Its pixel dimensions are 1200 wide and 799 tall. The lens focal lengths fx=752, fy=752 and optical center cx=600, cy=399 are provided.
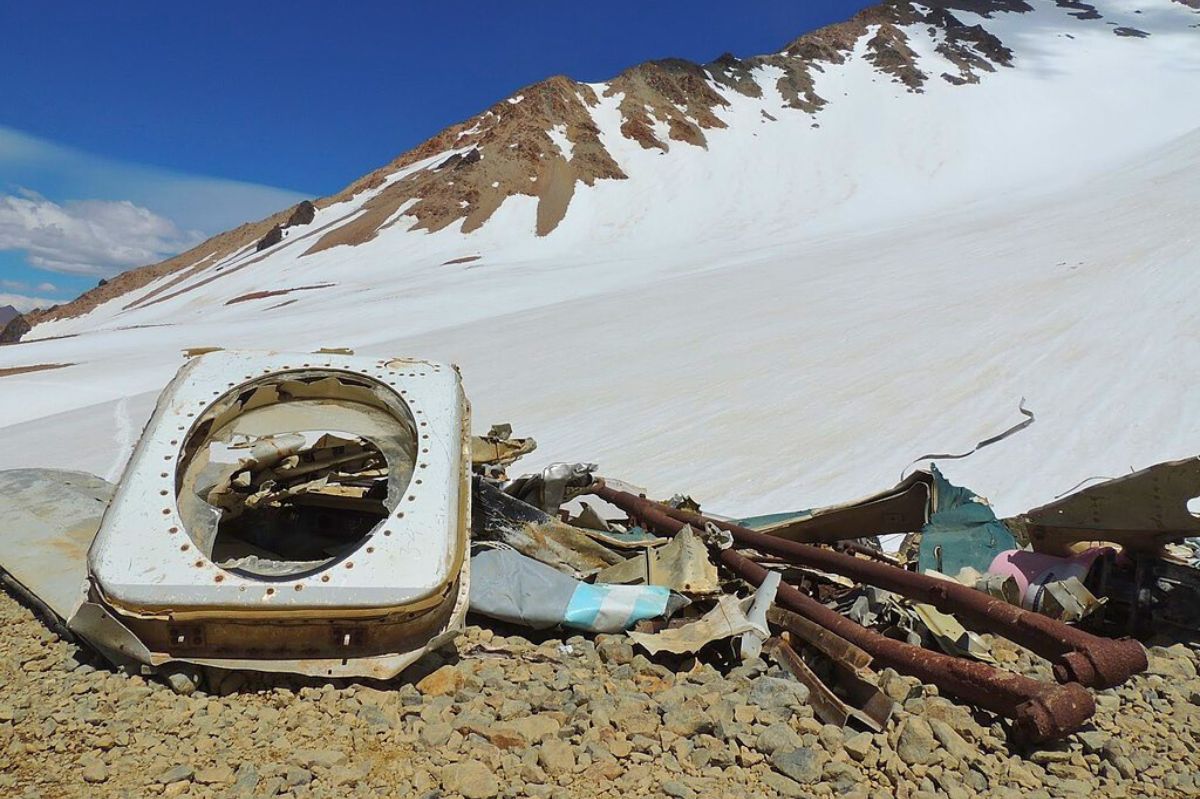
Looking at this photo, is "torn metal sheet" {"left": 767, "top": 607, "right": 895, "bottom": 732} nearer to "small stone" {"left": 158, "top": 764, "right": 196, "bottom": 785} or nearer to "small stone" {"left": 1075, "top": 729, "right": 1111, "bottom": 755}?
"small stone" {"left": 1075, "top": 729, "right": 1111, "bottom": 755}

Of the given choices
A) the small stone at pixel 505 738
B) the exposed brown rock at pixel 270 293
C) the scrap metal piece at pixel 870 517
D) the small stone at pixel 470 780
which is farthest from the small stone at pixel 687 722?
the exposed brown rock at pixel 270 293

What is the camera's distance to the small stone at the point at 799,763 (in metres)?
2.20

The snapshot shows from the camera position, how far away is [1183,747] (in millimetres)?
2475

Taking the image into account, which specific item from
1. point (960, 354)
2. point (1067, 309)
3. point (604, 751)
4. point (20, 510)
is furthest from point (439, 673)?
point (1067, 309)

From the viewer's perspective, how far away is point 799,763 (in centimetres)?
224

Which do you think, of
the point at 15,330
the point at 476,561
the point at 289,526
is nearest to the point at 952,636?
the point at 476,561

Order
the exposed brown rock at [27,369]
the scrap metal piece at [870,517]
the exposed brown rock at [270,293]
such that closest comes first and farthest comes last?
the scrap metal piece at [870,517], the exposed brown rock at [27,369], the exposed brown rock at [270,293]

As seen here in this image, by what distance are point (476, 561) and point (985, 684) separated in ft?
A: 6.81

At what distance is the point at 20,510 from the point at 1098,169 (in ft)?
129

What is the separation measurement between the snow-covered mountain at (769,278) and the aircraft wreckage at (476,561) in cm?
299

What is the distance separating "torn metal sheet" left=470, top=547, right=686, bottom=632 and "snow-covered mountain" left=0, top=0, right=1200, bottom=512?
153 inches

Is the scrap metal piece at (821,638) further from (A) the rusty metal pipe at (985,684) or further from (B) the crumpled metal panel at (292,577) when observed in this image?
(B) the crumpled metal panel at (292,577)

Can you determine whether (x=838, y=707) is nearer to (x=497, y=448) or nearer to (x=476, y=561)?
(x=476, y=561)

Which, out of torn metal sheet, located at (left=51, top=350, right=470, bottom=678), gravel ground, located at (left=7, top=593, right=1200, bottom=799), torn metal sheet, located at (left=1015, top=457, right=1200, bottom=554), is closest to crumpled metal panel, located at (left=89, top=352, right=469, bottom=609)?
torn metal sheet, located at (left=51, top=350, right=470, bottom=678)
